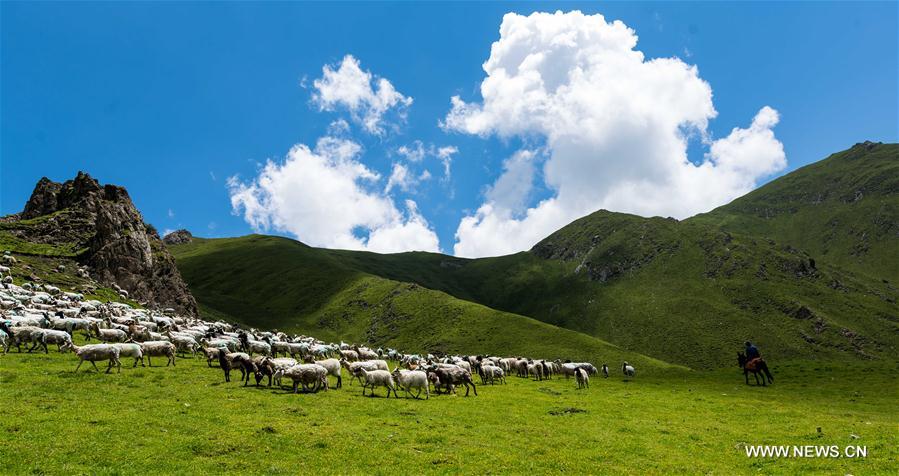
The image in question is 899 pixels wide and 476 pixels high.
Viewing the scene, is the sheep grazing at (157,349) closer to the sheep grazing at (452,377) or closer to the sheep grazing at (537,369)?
the sheep grazing at (452,377)

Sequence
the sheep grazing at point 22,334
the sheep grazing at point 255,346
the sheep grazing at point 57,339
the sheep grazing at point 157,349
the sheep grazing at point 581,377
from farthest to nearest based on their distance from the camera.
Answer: the sheep grazing at point 581,377 → the sheep grazing at point 255,346 → the sheep grazing at point 157,349 → the sheep grazing at point 57,339 → the sheep grazing at point 22,334

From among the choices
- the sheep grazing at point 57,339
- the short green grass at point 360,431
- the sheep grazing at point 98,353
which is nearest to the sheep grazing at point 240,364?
the short green grass at point 360,431

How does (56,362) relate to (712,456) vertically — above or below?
above

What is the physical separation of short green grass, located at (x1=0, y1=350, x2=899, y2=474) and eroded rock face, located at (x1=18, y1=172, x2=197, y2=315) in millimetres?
67177

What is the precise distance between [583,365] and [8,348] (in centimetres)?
7113

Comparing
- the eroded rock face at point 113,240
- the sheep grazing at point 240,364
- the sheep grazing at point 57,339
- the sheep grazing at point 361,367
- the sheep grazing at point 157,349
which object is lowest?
the sheep grazing at point 361,367

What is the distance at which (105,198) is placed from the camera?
106 metres

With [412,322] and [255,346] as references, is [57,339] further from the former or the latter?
[412,322]

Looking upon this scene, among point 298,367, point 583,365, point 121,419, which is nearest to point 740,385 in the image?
point 583,365

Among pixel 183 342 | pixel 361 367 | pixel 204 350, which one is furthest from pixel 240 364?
pixel 183 342

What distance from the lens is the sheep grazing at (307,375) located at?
102 ft

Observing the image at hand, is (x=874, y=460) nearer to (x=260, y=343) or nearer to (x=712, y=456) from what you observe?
(x=712, y=456)

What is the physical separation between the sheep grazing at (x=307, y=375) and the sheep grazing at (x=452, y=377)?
9711 millimetres

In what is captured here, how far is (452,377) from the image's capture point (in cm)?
3747
